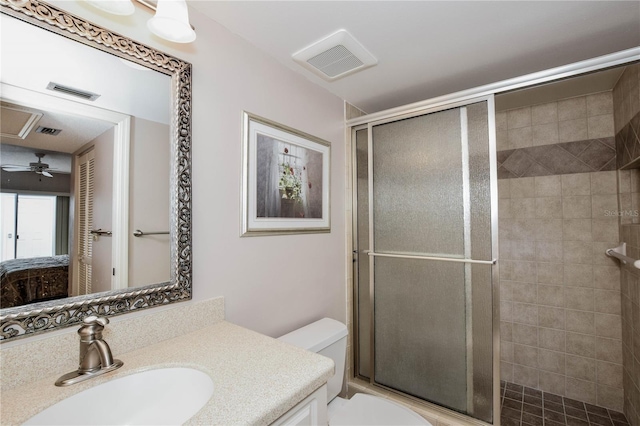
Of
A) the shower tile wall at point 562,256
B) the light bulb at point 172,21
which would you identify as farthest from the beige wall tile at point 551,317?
the light bulb at point 172,21

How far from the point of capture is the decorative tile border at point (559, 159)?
213 cm

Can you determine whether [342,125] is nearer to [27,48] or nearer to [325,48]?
[325,48]

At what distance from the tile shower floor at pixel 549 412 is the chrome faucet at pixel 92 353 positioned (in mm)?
2413

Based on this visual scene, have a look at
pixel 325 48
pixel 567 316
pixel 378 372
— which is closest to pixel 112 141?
pixel 325 48

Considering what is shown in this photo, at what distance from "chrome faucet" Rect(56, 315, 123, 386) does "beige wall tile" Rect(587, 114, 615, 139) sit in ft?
10.3

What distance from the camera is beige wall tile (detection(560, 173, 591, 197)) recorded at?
2184mm

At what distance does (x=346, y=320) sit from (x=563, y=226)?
1846mm

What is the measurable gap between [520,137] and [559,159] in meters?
0.34

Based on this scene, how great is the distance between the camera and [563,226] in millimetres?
2271

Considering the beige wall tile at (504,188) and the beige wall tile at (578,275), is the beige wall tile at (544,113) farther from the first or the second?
the beige wall tile at (578,275)

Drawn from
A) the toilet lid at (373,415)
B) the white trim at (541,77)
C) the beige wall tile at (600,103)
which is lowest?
the toilet lid at (373,415)

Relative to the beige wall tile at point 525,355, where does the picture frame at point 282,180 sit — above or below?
above

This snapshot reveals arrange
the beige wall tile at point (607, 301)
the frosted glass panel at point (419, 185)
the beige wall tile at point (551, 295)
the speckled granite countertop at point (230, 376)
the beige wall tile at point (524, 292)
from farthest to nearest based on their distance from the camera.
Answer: the beige wall tile at point (524, 292), the beige wall tile at point (551, 295), the beige wall tile at point (607, 301), the frosted glass panel at point (419, 185), the speckled granite countertop at point (230, 376)

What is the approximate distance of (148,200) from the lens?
3.62 ft
